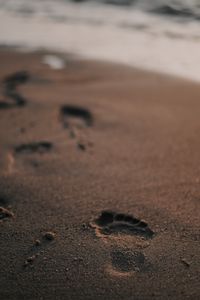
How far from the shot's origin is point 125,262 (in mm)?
1474

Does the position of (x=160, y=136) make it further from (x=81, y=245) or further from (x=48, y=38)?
(x=48, y=38)

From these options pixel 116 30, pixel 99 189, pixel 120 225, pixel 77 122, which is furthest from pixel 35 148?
pixel 116 30

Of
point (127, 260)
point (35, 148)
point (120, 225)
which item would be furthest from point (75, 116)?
point (127, 260)

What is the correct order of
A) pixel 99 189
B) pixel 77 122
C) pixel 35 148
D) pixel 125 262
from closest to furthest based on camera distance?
pixel 125 262, pixel 99 189, pixel 35 148, pixel 77 122

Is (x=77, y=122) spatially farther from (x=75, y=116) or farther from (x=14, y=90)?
(x=14, y=90)

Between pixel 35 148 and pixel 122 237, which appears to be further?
pixel 35 148

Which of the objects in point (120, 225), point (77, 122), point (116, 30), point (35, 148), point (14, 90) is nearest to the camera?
point (120, 225)

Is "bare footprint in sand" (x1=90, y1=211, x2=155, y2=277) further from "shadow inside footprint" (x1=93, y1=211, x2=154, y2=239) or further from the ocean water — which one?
the ocean water

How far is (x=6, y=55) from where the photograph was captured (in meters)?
3.26

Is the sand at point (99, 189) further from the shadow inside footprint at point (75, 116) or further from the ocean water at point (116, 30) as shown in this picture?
the ocean water at point (116, 30)

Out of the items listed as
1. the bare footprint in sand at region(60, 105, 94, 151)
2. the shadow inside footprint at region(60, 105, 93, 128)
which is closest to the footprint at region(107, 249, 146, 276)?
the bare footprint in sand at region(60, 105, 94, 151)

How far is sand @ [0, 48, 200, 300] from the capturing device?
1.41 m

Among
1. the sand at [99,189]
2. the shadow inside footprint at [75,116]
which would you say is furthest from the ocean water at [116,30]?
the shadow inside footprint at [75,116]

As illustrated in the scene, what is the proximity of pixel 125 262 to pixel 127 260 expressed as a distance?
1 cm
